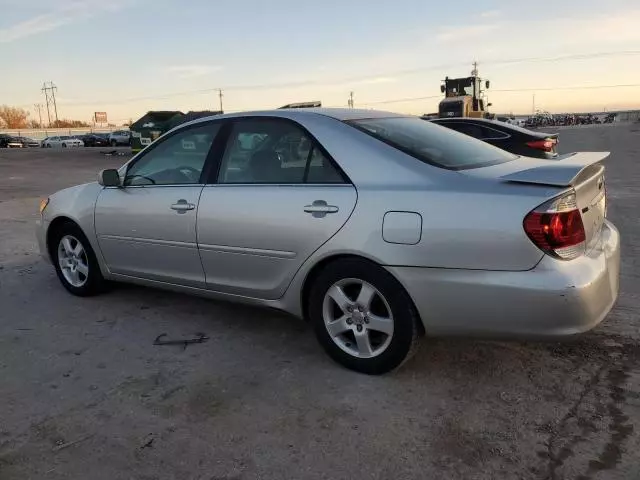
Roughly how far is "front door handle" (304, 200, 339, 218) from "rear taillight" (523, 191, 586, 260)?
3.49ft

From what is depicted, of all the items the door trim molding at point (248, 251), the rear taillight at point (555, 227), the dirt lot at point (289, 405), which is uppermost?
the rear taillight at point (555, 227)

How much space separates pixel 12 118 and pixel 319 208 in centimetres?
12768

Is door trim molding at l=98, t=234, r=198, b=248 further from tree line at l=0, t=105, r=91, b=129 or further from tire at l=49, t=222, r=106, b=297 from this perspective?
tree line at l=0, t=105, r=91, b=129

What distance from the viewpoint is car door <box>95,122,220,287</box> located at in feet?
13.2

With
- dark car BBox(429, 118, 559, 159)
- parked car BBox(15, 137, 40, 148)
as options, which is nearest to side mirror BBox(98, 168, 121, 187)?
dark car BBox(429, 118, 559, 159)

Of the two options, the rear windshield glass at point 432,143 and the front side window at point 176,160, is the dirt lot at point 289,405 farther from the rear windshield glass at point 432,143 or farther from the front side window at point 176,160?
the rear windshield glass at point 432,143

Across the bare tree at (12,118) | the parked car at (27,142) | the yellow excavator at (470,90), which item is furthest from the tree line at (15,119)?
the yellow excavator at (470,90)

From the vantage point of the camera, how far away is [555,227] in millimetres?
2766

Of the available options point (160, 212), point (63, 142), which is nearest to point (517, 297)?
point (160, 212)

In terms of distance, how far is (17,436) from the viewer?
9.29 feet

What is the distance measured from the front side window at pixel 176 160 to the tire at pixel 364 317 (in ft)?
4.32

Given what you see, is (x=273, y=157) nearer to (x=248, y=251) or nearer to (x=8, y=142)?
(x=248, y=251)

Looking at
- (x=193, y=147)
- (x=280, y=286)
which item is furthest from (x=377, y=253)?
(x=193, y=147)

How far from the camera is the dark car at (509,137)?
393 inches
